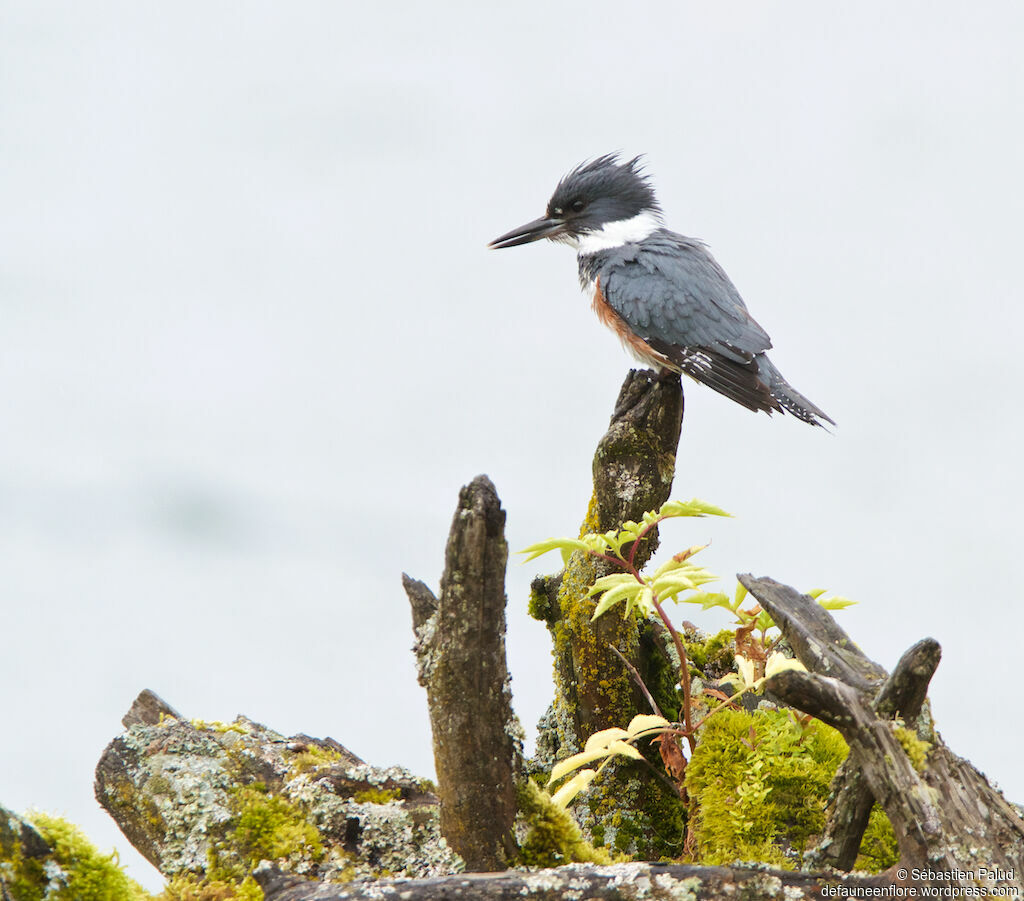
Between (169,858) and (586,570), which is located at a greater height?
(586,570)

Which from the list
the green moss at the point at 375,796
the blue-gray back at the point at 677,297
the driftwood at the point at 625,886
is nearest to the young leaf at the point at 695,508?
the driftwood at the point at 625,886

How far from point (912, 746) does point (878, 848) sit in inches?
18.9

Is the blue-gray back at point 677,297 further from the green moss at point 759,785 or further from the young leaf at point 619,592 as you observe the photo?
the young leaf at point 619,592

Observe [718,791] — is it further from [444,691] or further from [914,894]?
[444,691]

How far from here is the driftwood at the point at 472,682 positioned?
5.96 feet

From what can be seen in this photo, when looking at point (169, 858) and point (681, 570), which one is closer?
point (681, 570)

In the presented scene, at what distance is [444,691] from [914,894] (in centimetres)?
89

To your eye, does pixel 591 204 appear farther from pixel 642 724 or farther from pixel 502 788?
pixel 502 788

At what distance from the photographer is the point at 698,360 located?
13.4 feet

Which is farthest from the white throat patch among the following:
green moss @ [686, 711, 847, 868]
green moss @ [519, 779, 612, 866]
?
green moss @ [519, 779, 612, 866]

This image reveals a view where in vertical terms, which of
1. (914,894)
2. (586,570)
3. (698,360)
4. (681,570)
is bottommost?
(914,894)

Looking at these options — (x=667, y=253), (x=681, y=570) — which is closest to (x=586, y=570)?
(x=681, y=570)

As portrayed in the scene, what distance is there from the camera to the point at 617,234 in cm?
501

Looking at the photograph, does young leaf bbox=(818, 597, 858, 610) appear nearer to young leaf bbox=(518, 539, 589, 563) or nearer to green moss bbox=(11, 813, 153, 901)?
young leaf bbox=(518, 539, 589, 563)
